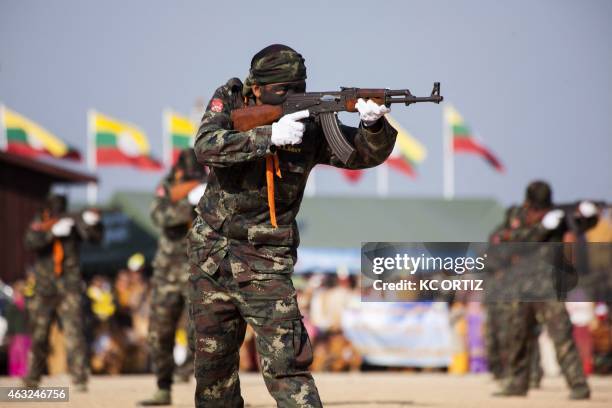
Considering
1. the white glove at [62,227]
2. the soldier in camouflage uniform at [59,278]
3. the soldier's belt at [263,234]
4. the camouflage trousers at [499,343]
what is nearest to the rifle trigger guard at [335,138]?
the soldier's belt at [263,234]

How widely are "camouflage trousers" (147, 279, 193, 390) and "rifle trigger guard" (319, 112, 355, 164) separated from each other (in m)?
5.55

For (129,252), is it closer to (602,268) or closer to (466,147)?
(466,147)

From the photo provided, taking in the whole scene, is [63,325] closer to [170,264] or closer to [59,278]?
[59,278]

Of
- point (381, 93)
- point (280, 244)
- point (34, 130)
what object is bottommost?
point (280, 244)

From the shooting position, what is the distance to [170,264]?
12.8m

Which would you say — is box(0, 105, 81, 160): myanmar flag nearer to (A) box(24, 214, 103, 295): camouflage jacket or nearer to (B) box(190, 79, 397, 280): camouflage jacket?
(A) box(24, 214, 103, 295): camouflage jacket

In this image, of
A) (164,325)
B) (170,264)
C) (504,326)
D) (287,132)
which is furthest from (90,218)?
(287,132)

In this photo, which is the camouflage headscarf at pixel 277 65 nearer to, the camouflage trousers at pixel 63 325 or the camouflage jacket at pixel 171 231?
the camouflage jacket at pixel 171 231

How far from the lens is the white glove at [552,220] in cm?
1392

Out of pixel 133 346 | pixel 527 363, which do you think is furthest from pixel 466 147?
pixel 527 363

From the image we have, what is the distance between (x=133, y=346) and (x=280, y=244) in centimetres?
1717

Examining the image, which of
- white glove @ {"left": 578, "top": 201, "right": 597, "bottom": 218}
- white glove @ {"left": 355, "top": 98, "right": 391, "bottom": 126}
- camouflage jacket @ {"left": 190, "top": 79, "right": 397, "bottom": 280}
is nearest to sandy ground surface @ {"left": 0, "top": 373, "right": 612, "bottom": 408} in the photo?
white glove @ {"left": 578, "top": 201, "right": 597, "bottom": 218}

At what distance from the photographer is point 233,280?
21.8 ft

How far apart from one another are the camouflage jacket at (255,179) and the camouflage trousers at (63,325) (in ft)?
30.8
